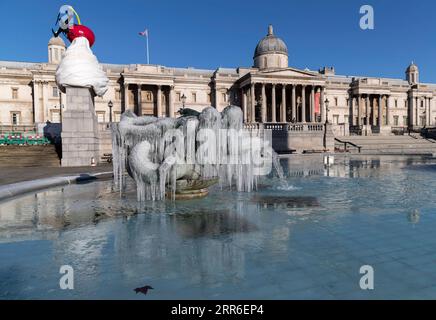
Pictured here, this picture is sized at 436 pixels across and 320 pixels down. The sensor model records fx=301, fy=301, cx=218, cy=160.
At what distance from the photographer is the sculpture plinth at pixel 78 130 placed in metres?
23.2

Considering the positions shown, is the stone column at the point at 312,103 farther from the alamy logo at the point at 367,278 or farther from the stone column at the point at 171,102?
the alamy logo at the point at 367,278

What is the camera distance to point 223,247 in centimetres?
542

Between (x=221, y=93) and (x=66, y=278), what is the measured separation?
63.1m

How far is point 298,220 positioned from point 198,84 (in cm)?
6074

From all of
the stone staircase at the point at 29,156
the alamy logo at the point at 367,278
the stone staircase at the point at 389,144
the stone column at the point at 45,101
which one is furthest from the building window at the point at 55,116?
the alamy logo at the point at 367,278

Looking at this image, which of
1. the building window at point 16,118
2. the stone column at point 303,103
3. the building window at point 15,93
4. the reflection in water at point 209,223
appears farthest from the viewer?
the stone column at point 303,103

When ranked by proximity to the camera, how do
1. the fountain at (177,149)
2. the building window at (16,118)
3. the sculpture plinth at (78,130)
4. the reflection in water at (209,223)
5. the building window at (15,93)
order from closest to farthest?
the reflection in water at (209,223) → the fountain at (177,149) → the sculpture plinth at (78,130) → the building window at (15,93) → the building window at (16,118)

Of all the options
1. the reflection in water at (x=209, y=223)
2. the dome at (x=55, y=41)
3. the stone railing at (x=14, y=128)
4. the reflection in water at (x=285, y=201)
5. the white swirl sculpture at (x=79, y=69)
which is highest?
the dome at (x=55, y=41)

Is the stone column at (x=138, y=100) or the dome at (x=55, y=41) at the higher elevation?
the dome at (x=55, y=41)

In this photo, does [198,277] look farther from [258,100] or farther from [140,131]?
[258,100]

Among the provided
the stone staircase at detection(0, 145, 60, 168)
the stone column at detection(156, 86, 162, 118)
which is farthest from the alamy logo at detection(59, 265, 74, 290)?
the stone column at detection(156, 86, 162, 118)

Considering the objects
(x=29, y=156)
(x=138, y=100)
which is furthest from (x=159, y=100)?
(x=29, y=156)

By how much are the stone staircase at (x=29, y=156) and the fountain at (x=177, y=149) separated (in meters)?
16.9

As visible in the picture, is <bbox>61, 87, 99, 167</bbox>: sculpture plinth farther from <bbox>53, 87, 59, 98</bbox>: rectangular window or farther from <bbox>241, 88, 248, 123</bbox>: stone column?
<bbox>241, 88, 248, 123</bbox>: stone column
